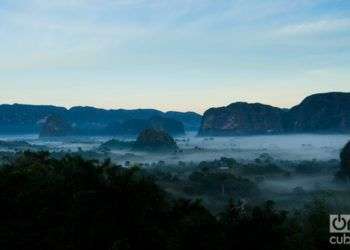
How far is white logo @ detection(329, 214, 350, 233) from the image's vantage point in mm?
39875

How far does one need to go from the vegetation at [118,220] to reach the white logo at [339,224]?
144cm

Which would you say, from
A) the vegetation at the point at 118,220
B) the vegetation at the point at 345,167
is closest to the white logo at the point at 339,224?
the vegetation at the point at 118,220

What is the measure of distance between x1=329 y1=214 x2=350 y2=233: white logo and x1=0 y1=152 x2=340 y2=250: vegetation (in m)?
1.44

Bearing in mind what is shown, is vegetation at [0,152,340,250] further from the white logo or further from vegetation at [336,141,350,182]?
vegetation at [336,141,350,182]

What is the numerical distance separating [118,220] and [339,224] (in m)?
18.2

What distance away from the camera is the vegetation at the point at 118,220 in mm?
32500

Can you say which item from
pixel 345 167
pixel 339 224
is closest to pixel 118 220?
pixel 339 224

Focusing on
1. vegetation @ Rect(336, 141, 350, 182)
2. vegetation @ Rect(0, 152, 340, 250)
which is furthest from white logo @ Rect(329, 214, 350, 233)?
vegetation @ Rect(336, 141, 350, 182)

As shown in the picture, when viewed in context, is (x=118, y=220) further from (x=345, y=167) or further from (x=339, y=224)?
(x=345, y=167)

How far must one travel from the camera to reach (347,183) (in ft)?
453

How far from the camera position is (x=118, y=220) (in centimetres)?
3284

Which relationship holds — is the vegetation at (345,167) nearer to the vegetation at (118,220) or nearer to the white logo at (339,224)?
the white logo at (339,224)

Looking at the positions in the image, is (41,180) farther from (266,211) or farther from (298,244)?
(298,244)

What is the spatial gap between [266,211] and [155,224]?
30.4 feet
